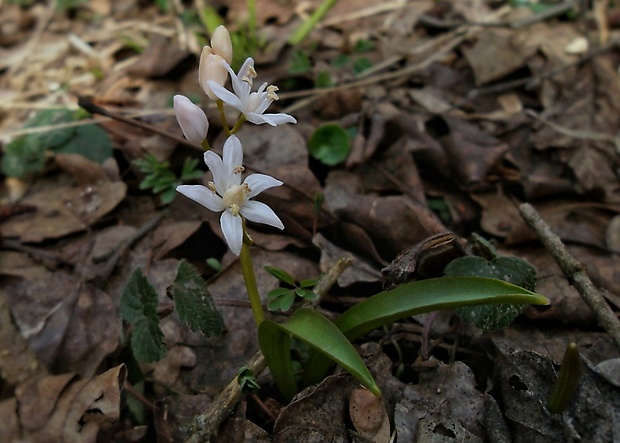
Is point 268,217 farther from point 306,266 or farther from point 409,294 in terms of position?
point 306,266

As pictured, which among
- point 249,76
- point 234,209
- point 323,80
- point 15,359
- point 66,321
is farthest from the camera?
point 323,80

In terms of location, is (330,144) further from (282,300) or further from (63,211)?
(63,211)

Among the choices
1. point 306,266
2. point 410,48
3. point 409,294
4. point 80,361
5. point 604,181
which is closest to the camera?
point 409,294

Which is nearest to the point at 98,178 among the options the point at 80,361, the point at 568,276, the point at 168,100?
the point at 168,100

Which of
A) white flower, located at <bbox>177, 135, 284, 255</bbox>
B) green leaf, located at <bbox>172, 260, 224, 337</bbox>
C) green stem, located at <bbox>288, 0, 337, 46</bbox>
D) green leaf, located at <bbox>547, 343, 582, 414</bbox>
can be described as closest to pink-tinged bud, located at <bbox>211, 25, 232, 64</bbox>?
white flower, located at <bbox>177, 135, 284, 255</bbox>

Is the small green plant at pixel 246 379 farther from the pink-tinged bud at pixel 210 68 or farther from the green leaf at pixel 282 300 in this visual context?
the pink-tinged bud at pixel 210 68

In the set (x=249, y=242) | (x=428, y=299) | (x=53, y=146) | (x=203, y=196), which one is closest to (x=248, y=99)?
(x=203, y=196)

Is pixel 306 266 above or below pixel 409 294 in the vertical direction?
below

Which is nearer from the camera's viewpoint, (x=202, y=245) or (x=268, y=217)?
(x=268, y=217)

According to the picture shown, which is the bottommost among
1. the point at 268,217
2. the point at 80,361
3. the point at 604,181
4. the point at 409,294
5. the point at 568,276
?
the point at 80,361
